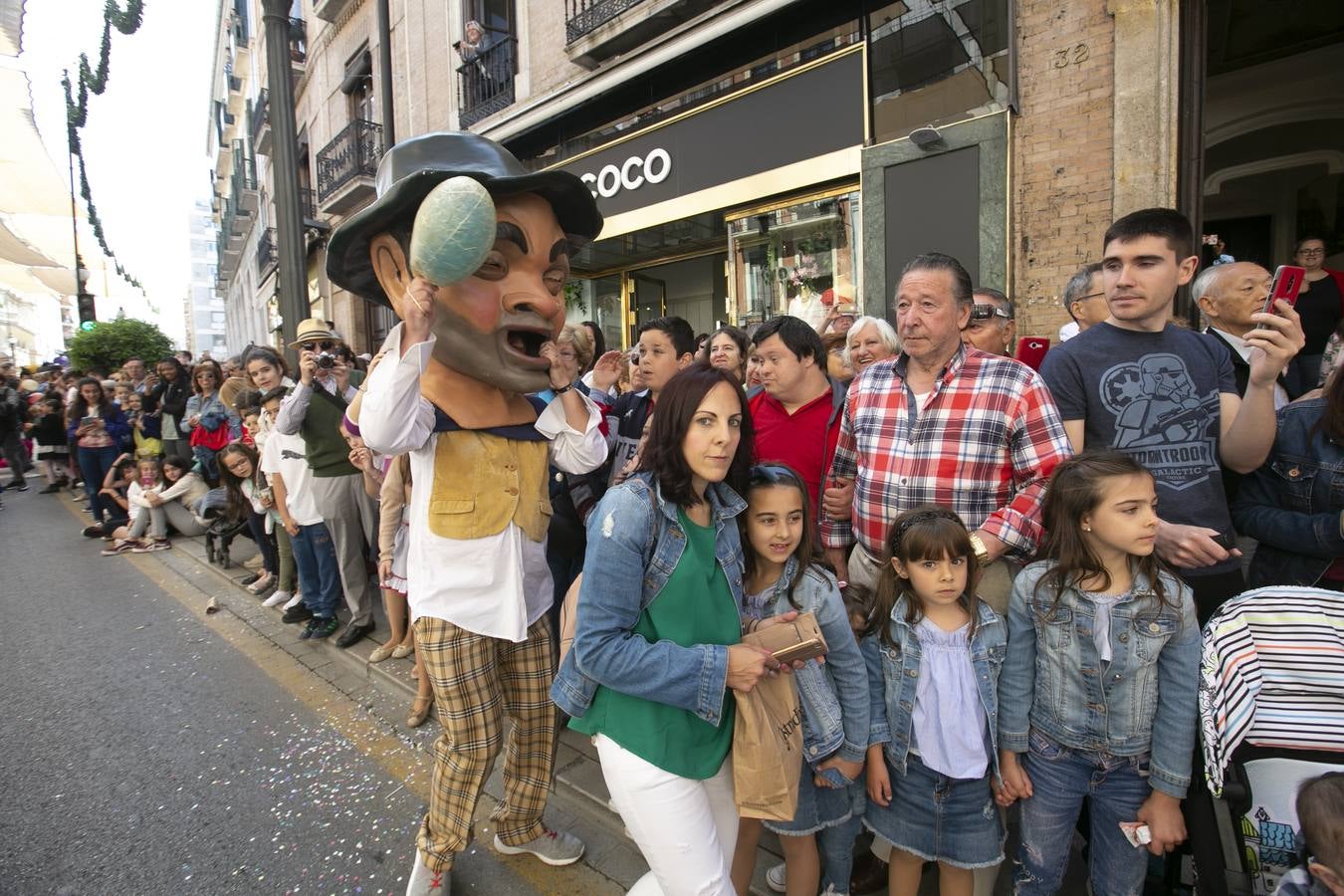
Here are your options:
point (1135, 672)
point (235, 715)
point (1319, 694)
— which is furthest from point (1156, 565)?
point (235, 715)

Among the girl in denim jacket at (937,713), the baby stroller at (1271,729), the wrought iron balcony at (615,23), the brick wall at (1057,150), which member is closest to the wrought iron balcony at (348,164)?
the wrought iron balcony at (615,23)

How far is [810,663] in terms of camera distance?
1834mm

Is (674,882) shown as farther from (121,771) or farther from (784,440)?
(121,771)

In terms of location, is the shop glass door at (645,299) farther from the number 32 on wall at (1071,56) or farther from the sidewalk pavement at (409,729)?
the sidewalk pavement at (409,729)

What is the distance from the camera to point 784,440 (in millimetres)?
2766

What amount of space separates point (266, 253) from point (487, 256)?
24.0m

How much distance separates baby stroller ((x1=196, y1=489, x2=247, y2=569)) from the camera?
20.2ft

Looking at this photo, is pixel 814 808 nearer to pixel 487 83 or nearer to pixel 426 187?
pixel 426 187

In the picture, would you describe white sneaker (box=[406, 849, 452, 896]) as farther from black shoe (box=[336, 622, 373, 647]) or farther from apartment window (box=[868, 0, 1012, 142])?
apartment window (box=[868, 0, 1012, 142])

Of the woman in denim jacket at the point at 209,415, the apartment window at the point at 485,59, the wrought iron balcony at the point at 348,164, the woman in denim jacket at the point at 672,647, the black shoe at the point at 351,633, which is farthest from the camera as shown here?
the wrought iron balcony at the point at 348,164

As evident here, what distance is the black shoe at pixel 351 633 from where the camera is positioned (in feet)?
14.0

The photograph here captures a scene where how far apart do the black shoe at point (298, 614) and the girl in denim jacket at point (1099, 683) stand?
15.3 feet

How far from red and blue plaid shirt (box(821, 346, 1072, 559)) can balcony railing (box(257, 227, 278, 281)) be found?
21803mm

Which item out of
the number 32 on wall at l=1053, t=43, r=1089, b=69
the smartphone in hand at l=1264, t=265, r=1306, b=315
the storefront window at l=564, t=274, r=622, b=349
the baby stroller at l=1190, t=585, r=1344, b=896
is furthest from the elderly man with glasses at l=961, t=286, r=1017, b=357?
the storefront window at l=564, t=274, r=622, b=349
